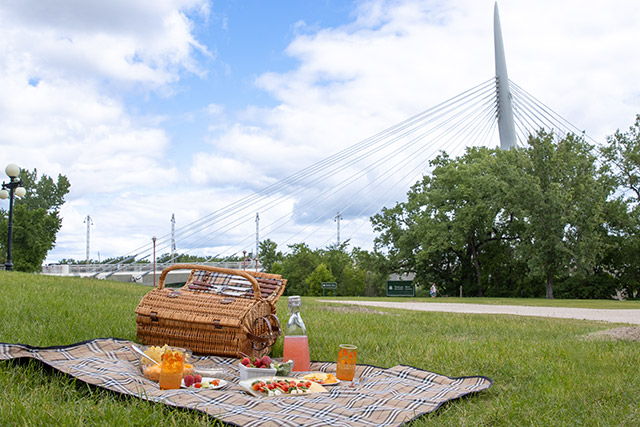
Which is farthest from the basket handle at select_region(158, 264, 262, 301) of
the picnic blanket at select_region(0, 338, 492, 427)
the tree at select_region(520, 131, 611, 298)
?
the tree at select_region(520, 131, 611, 298)

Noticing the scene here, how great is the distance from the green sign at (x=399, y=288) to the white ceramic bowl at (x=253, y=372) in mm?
26584

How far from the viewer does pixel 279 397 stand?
245 cm

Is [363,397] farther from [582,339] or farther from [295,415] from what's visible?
[582,339]

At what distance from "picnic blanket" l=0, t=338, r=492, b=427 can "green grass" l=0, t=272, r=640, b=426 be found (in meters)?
0.07

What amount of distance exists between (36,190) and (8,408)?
45979mm

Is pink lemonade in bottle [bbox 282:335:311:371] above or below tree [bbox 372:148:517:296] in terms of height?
below

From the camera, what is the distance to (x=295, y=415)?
2.09m

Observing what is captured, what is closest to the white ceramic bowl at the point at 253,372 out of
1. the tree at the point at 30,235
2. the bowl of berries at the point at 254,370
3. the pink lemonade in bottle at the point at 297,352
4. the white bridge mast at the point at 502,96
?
the bowl of berries at the point at 254,370

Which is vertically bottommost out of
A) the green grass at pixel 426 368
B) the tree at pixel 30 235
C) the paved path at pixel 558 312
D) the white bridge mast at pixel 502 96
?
the paved path at pixel 558 312

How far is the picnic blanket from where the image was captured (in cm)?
210

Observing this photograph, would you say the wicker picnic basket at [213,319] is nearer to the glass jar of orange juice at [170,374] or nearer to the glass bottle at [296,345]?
the glass bottle at [296,345]

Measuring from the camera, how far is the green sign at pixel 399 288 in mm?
28906

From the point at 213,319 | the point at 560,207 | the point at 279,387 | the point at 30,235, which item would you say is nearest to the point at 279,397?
the point at 279,387

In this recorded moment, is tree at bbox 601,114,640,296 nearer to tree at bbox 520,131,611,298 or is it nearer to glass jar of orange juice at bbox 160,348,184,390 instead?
tree at bbox 520,131,611,298
